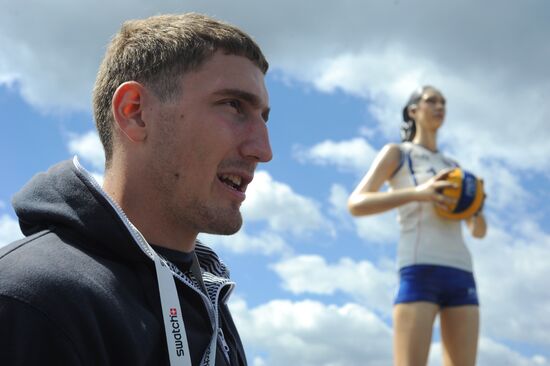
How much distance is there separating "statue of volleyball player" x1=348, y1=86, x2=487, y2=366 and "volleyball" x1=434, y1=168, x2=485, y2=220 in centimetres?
5

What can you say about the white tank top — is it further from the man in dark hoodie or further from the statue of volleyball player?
the man in dark hoodie

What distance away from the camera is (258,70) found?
213 centimetres

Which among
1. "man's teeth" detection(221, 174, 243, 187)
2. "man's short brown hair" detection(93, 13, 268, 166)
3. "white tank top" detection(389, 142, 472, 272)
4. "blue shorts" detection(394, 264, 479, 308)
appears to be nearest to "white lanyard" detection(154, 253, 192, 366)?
"man's teeth" detection(221, 174, 243, 187)

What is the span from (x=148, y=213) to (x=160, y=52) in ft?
1.49

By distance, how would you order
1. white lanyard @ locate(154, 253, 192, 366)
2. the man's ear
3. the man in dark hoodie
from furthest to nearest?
the man's ear
white lanyard @ locate(154, 253, 192, 366)
the man in dark hoodie

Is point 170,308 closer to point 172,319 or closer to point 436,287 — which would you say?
point 172,319

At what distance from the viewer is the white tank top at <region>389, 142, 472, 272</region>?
17.9 ft

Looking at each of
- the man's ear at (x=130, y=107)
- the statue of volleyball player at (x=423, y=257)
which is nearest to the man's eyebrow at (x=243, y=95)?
the man's ear at (x=130, y=107)

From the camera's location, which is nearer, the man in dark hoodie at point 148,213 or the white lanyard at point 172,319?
the man in dark hoodie at point 148,213

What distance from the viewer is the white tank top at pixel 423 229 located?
546 centimetres

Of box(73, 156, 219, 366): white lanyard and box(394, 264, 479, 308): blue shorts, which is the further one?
box(394, 264, 479, 308): blue shorts

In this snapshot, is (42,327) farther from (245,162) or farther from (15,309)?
(245,162)

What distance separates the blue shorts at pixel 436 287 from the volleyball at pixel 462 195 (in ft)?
1.43

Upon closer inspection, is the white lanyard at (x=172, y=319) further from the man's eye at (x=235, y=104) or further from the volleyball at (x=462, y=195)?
the volleyball at (x=462, y=195)
